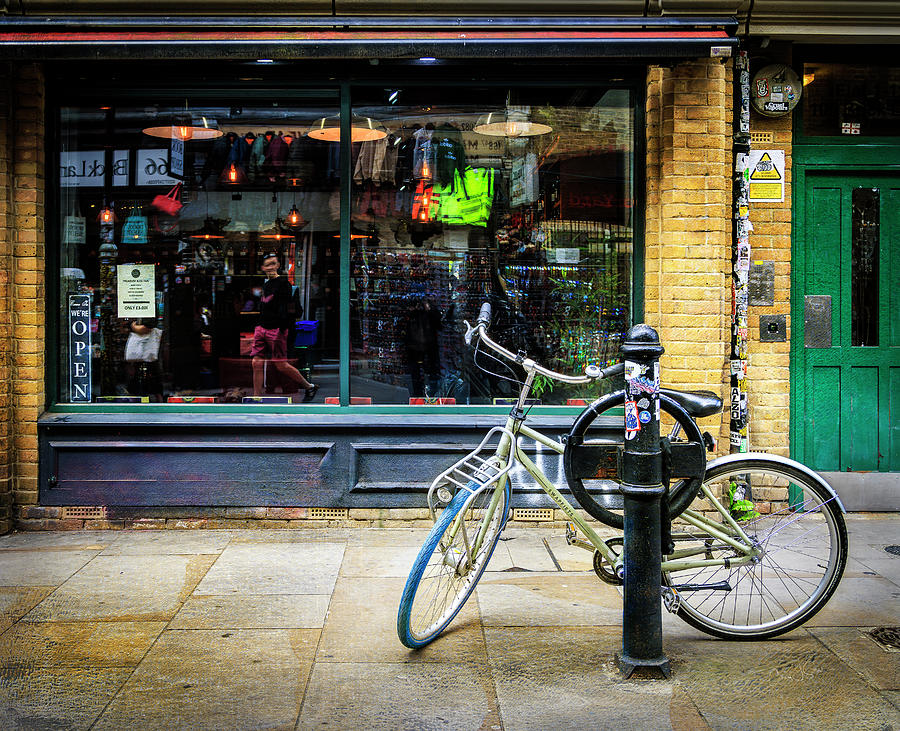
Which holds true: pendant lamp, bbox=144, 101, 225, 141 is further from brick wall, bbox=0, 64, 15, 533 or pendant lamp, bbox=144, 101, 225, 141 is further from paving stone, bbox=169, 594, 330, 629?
paving stone, bbox=169, 594, 330, 629

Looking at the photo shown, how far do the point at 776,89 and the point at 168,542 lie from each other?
17.9ft

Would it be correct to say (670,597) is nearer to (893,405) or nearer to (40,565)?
(893,405)

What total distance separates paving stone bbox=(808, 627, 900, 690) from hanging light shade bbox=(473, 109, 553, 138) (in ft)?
13.6

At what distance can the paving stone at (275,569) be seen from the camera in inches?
207

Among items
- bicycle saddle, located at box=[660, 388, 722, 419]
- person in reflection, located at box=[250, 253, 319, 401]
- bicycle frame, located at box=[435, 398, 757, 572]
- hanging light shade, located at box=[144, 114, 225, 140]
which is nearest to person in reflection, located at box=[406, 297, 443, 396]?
person in reflection, located at box=[250, 253, 319, 401]

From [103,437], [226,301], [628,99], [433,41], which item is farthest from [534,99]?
[103,437]

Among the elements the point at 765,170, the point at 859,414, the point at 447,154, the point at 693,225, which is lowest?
the point at 859,414

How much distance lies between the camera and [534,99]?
274 inches

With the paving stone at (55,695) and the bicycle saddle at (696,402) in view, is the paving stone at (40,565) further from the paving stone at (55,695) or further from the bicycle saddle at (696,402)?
the bicycle saddle at (696,402)

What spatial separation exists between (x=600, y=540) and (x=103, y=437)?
13.3 ft

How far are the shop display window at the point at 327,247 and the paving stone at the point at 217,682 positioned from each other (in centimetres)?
270

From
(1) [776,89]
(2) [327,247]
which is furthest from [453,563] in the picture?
(1) [776,89]

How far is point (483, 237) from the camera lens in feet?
23.1

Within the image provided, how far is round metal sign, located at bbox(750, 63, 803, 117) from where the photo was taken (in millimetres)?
6641
